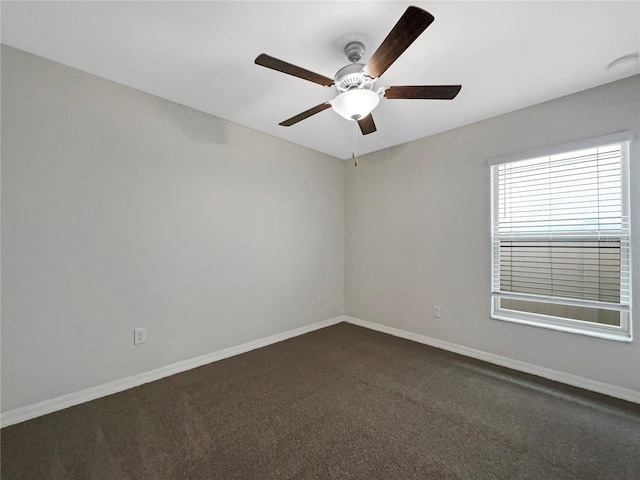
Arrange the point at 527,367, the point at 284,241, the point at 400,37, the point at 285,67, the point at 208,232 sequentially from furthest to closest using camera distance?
the point at 284,241 → the point at 208,232 → the point at 527,367 → the point at 285,67 → the point at 400,37

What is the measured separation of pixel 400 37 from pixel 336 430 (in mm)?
2159

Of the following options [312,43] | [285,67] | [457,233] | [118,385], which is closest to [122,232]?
[118,385]

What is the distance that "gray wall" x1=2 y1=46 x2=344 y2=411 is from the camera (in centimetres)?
178

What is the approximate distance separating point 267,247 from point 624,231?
306 cm

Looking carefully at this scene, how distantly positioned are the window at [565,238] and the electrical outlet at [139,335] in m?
3.14

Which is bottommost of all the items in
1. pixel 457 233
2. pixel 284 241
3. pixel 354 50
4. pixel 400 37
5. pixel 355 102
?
pixel 284 241

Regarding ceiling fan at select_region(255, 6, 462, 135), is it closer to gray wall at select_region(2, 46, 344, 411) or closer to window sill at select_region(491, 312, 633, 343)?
gray wall at select_region(2, 46, 344, 411)

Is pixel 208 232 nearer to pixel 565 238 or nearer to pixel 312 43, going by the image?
pixel 312 43

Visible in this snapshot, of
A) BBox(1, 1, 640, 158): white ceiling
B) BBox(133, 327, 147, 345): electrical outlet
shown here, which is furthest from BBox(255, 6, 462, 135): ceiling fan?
BBox(133, 327, 147, 345): electrical outlet

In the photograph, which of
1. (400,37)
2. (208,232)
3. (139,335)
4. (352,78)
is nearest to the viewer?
(400,37)

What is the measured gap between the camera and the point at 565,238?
7.59ft

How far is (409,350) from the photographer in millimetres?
2918

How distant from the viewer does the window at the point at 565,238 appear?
6.90ft

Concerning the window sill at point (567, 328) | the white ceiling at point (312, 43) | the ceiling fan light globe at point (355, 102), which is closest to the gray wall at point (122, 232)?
the white ceiling at point (312, 43)
